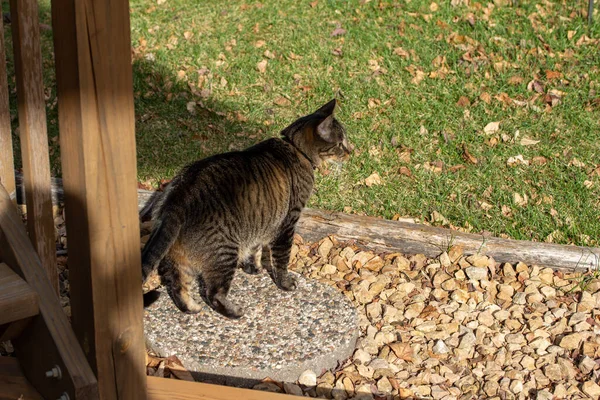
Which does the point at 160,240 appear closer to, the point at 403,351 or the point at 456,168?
the point at 403,351

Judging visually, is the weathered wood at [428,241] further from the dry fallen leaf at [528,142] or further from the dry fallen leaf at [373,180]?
the dry fallen leaf at [528,142]

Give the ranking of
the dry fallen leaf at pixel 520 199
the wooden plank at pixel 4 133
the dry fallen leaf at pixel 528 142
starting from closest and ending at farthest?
1. the wooden plank at pixel 4 133
2. the dry fallen leaf at pixel 520 199
3. the dry fallen leaf at pixel 528 142

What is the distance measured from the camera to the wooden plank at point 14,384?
2146 mm

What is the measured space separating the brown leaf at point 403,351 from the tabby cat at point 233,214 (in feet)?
2.39

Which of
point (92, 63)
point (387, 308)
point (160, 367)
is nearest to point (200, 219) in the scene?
point (160, 367)

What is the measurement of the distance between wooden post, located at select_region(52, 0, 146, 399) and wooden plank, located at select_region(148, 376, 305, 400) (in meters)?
0.22

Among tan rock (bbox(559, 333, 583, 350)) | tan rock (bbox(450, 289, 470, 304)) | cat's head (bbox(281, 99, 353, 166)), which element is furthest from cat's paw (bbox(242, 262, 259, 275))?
tan rock (bbox(559, 333, 583, 350))

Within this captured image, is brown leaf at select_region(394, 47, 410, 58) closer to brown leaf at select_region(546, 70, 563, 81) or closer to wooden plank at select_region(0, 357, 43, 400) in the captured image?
brown leaf at select_region(546, 70, 563, 81)

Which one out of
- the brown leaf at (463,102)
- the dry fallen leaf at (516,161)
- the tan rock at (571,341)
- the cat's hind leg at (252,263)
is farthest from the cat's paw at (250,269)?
the brown leaf at (463,102)

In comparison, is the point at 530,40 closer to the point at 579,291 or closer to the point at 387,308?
the point at 579,291

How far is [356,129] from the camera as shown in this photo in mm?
6484

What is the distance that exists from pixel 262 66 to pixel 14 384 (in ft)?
18.8

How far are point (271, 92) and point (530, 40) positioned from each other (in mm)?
2738

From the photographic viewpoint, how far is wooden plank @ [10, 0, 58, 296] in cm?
281
